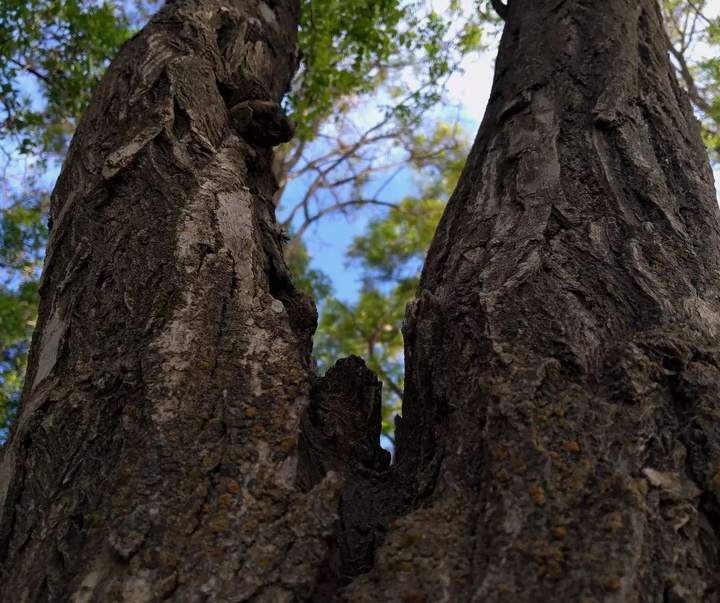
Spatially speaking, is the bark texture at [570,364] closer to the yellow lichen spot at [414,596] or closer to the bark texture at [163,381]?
the yellow lichen spot at [414,596]

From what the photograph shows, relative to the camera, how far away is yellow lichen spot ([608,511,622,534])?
3.41 feet

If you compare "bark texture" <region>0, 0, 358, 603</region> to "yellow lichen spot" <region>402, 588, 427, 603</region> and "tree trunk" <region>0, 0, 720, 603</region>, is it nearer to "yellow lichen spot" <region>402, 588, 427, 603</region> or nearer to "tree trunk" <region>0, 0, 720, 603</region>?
"tree trunk" <region>0, 0, 720, 603</region>

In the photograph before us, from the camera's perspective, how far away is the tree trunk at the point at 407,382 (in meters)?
1.08

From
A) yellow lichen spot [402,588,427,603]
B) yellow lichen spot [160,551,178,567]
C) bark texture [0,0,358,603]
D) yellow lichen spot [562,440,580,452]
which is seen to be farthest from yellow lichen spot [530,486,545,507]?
yellow lichen spot [160,551,178,567]

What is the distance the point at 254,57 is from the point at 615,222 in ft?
5.55

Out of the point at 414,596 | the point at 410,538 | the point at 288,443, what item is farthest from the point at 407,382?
the point at 414,596

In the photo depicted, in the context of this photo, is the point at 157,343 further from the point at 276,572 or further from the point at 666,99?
the point at 666,99

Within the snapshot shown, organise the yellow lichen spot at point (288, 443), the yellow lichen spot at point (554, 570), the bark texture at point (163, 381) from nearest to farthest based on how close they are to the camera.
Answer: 1. the yellow lichen spot at point (554, 570)
2. the bark texture at point (163, 381)
3. the yellow lichen spot at point (288, 443)

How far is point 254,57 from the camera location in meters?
2.69

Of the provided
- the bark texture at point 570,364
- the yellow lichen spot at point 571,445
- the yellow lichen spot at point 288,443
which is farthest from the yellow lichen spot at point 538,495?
the yellow lichen spot at point 288,443

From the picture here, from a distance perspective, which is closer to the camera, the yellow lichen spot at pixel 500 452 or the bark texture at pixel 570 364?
the bark texture at pixel 570 364

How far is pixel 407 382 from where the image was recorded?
1612mm

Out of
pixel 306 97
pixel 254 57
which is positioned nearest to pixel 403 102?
pixel 306 97

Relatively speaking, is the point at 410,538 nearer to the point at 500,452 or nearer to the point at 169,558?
the point at 500,452
